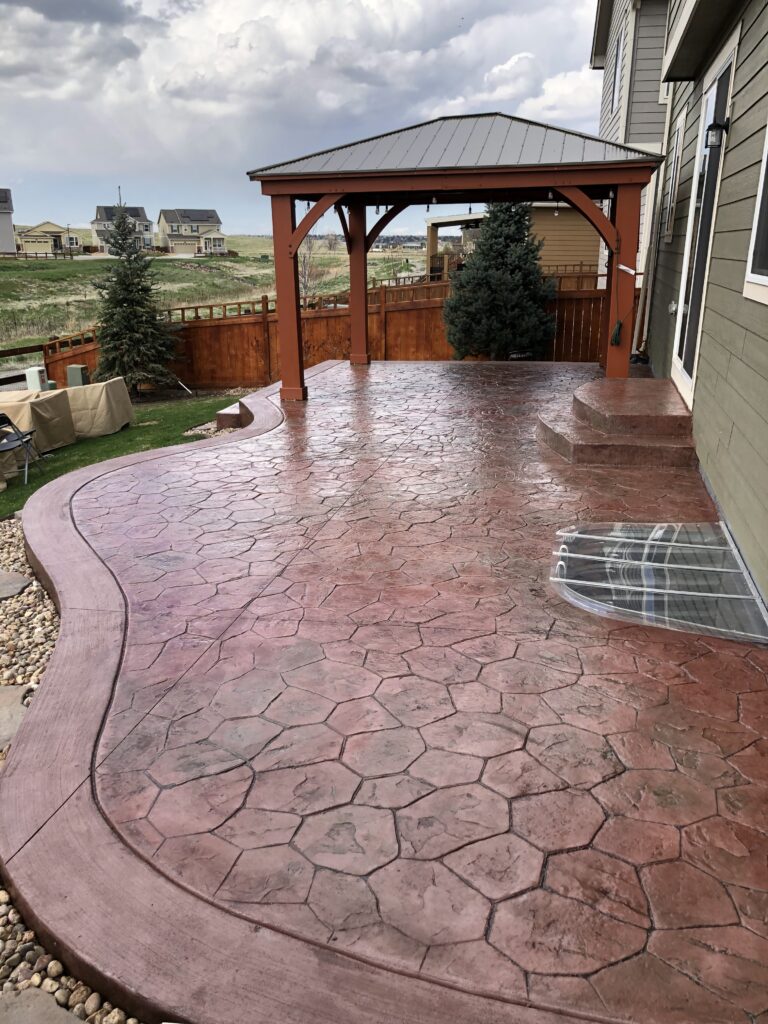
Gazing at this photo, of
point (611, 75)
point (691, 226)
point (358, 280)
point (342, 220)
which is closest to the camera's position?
point (691, 226)

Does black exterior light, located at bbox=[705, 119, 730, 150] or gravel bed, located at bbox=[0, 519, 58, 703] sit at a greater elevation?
black exterior light, located at bbox=[705, 119, 730, 150]

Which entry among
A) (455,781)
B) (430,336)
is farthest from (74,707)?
(430,336)

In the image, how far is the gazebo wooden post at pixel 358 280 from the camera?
11.2 meters

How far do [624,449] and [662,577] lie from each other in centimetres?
228

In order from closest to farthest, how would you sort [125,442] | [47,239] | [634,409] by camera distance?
[634,409] < [125,442] < [47,239]

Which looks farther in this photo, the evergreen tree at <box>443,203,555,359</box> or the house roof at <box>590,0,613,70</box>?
the house roof at <box>590,0,613,70</box>

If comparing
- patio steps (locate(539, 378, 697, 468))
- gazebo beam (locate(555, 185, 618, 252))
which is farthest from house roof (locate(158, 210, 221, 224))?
patio steps (locate(539, 378, 697, 468))

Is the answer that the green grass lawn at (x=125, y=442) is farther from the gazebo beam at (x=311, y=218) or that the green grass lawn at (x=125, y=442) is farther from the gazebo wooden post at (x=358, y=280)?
the gazebo beam at (x=311, y=218)

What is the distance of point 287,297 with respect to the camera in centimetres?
879

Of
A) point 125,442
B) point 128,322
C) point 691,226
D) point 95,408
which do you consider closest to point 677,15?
point 691,226

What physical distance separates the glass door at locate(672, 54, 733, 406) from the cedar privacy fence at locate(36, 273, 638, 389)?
646 cm

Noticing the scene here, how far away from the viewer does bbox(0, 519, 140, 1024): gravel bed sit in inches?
72.3

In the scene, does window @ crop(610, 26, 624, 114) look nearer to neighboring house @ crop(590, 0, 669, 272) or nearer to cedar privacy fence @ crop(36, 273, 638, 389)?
neighboring house @ crop(590, 0, 669, 272)

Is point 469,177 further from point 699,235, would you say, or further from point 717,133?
point 717,133
